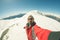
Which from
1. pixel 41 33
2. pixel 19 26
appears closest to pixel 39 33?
pixel 41 33

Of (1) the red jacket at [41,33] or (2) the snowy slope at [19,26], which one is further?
(2) the snowy slope at [19,26]

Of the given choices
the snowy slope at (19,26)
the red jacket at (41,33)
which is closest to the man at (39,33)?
the red jacket at (41,33)

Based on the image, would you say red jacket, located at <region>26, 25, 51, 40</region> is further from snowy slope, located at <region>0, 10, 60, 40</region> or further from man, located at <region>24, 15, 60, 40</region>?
snowy slope, located at <region>0, 10, 60, 40</region>

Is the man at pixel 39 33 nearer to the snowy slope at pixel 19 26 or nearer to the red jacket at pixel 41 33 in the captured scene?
the red jacket at pixel 41 33

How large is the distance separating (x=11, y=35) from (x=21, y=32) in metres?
0.15

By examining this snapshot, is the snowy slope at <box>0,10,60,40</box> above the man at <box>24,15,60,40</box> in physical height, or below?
below

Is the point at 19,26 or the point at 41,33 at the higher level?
the point at 41,33

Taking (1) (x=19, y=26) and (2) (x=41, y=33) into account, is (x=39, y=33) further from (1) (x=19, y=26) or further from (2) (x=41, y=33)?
(1) (x=19, y=26)

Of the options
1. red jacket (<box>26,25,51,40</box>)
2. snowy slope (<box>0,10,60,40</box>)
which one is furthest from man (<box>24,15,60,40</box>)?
snowy slope (<box>0,10,60,40</box>)

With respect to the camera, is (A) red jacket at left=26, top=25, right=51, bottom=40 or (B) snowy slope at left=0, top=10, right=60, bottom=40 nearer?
(A) red jacket at left=26, top=25, right=51, bottom=40

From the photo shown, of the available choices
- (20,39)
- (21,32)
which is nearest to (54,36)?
(20,39)

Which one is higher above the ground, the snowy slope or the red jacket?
the red jacket

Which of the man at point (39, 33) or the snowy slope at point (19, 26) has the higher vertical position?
the man at point (39, 33)

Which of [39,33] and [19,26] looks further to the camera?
[19,26]
